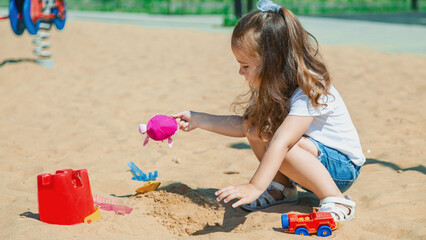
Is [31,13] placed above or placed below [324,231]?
above

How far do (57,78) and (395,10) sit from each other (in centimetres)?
1969

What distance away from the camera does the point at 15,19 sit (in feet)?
21.3

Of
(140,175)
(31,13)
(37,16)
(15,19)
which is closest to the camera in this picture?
(140,175)

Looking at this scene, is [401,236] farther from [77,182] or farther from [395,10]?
[395,10]

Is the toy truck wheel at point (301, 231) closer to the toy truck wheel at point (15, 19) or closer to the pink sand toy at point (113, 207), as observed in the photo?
the pink sand toy at point (113, 207)

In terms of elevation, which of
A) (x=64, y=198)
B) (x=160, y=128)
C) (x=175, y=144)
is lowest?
(x=175, y=144)

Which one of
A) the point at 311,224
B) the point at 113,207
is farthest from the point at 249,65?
the point at 113,207

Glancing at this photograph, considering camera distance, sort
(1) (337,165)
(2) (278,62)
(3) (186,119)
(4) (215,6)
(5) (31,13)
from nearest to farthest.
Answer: (2) (278,62) → (1) (337,165) → (3) (186,119) → (5) (31,13) → (4) (215,6)

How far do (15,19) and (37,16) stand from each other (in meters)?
0.32

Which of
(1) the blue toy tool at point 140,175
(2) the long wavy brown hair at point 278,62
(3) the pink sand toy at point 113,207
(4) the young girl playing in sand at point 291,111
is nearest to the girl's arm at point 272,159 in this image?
(4) the young girl playing in sand at point 291,111

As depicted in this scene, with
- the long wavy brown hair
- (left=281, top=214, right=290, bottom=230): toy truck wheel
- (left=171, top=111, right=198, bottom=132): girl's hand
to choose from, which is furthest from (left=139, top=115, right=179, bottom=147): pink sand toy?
(left=281, top=214, right=290, bottom=230): toy truck wheel

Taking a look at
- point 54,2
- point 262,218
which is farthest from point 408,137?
point 54,2

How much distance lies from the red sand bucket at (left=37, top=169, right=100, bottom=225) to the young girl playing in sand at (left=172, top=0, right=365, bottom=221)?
65cm

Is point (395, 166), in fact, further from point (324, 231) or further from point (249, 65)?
point (249, 65)
